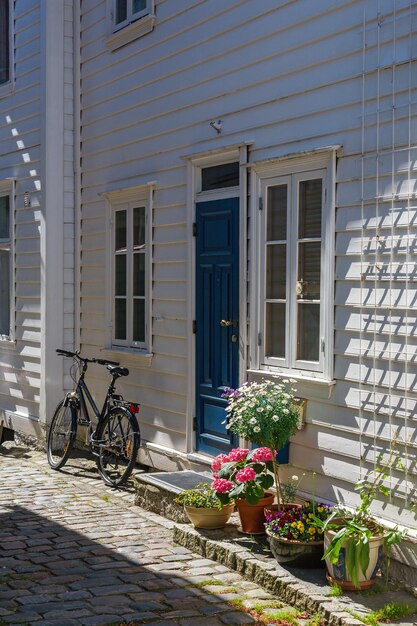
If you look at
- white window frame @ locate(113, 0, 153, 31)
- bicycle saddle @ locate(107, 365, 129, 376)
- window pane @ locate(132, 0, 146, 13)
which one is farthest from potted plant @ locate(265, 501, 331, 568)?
window pane @ locate(132, 0, 146, 13)

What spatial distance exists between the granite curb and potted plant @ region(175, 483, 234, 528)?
62 mm

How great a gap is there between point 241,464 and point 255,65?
317cm

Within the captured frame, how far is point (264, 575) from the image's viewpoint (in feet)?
18.8

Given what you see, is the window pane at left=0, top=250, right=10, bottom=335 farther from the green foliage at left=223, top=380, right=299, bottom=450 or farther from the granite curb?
the green foliage at left=223, top=380, right=299, bottom=450

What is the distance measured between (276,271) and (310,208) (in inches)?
25.4

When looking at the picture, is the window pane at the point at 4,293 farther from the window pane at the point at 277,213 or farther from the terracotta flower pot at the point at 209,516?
the terracotta flower pot at the point at 209,516

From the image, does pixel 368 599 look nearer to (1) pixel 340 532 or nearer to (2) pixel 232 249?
(1) pixel 340 532

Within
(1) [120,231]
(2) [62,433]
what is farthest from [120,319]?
(2) [62,433]

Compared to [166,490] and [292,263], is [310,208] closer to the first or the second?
[292,263]

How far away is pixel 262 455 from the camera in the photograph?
6.32 m

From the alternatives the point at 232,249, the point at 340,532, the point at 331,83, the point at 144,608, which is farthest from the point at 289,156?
the point at 144,608

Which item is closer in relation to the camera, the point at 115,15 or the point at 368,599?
the point at 368,599

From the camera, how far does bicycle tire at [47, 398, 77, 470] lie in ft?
31.3

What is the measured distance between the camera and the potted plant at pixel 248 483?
626cm
